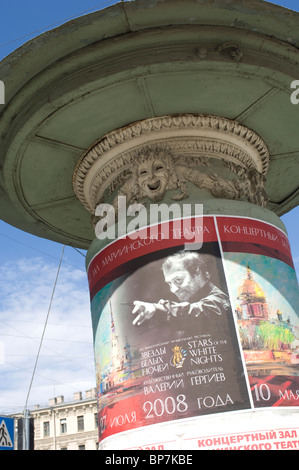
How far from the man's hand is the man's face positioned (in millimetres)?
347

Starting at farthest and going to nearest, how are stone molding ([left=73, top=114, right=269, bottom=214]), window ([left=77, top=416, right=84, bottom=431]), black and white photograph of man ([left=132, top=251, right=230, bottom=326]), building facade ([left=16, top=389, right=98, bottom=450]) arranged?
window ([left=77, top=416, right=84, bottom=431]) → building facade ([left=16, top=389, right=98, bottom=450]) → stone molding ([left=73, top=114, right=269, bottom=214]) → black and white photograph of man ([left=132, top=251, right=230, bottom=326])

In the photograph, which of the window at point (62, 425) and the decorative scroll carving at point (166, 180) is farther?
the window at point (62, 425)

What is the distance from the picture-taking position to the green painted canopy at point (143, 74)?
23.2 feet

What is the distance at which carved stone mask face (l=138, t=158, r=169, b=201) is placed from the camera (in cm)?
791

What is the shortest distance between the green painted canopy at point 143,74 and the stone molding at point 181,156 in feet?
0.54

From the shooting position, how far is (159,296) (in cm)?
709

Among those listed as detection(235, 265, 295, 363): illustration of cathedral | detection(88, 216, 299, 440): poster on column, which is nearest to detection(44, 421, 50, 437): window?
detection(88, 216, 299, 440): poster on column

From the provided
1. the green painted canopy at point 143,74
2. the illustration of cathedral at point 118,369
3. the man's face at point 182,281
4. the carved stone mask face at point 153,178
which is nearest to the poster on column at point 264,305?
the man's face at point 182,281

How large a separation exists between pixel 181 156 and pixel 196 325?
2.69m

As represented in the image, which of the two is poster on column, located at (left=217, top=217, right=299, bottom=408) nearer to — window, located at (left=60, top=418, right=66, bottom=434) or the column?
the column

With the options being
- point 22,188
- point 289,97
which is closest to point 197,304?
point 289,97

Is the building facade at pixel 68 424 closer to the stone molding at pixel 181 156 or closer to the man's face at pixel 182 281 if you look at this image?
the stone molding at pixel 181 156

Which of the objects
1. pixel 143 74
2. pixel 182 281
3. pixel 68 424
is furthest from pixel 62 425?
pixel 143 74

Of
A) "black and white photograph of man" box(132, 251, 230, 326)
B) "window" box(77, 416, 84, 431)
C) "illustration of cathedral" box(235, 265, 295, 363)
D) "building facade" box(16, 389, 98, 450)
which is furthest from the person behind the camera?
"window" box(77, 416, 84, 431)
